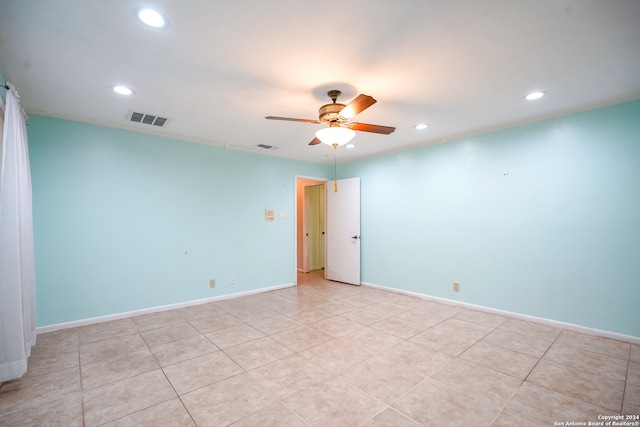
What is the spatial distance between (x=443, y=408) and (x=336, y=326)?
163 centimetres

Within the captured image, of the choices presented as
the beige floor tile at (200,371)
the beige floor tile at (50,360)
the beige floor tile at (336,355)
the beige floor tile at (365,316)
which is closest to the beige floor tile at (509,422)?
the beige floor tile at (336,355)

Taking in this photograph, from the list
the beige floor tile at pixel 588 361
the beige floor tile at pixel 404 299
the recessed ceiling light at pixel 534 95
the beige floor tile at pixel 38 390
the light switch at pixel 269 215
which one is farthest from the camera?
the light switch at pixel 269 215

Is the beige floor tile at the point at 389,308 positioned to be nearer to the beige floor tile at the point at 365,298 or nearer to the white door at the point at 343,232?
the beige floor tile at the point at 365,298

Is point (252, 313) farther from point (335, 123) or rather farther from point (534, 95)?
point (534, 95)

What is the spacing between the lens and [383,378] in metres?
2.30

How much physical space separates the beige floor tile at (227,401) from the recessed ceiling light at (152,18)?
8.45 feet

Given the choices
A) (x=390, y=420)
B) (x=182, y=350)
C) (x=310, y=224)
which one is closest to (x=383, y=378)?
(x=390, y=420)

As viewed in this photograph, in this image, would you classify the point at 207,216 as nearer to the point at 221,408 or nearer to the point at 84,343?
the point at 84,343

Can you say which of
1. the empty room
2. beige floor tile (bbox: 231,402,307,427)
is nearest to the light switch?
the empty room

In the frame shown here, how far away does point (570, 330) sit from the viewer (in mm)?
3221

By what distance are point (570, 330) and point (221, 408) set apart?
3.83m

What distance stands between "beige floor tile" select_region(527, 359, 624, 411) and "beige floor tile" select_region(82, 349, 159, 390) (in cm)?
333

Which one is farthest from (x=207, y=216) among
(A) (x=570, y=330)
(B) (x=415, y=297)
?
(A) (x=570, y=330)

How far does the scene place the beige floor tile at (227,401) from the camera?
6.08 ft
